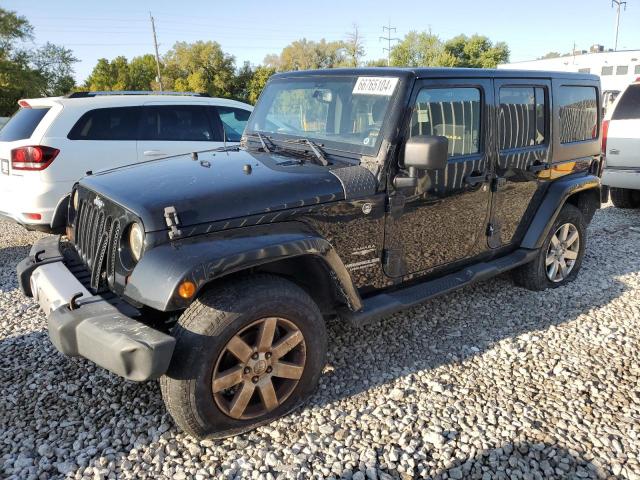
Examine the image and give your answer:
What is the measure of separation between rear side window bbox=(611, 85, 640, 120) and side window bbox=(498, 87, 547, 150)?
4127 millimetres

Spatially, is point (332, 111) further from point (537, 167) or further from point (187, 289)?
point (537, 167)

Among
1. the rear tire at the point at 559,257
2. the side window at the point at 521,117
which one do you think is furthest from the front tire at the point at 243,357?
the rear tire at the point at 559,257

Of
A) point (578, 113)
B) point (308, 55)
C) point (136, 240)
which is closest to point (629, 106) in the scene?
point (578, 113)

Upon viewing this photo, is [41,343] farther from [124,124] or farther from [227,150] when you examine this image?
[124,124]

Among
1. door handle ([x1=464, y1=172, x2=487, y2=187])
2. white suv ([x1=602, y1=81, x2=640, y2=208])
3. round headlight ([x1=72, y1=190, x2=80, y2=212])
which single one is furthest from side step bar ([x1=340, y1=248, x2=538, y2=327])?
white suv ([x1=602, y1=81, x2=640, y2=208])

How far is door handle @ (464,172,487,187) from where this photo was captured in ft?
11.9

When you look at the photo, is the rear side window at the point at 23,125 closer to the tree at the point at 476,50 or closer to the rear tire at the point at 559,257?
the rear tire at the point at 559,257

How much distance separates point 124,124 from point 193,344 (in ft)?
15.3

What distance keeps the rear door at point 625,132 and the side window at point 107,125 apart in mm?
6787

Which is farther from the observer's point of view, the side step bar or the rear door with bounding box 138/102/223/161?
the rear door with bounding box 138/102/223/161

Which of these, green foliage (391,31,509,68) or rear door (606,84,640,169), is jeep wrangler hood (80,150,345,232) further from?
green foliage (391,31,509,68)

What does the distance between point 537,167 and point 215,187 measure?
9.52 feet

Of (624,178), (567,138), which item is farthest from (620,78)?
(567,138)

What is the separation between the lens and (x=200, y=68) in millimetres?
51500
